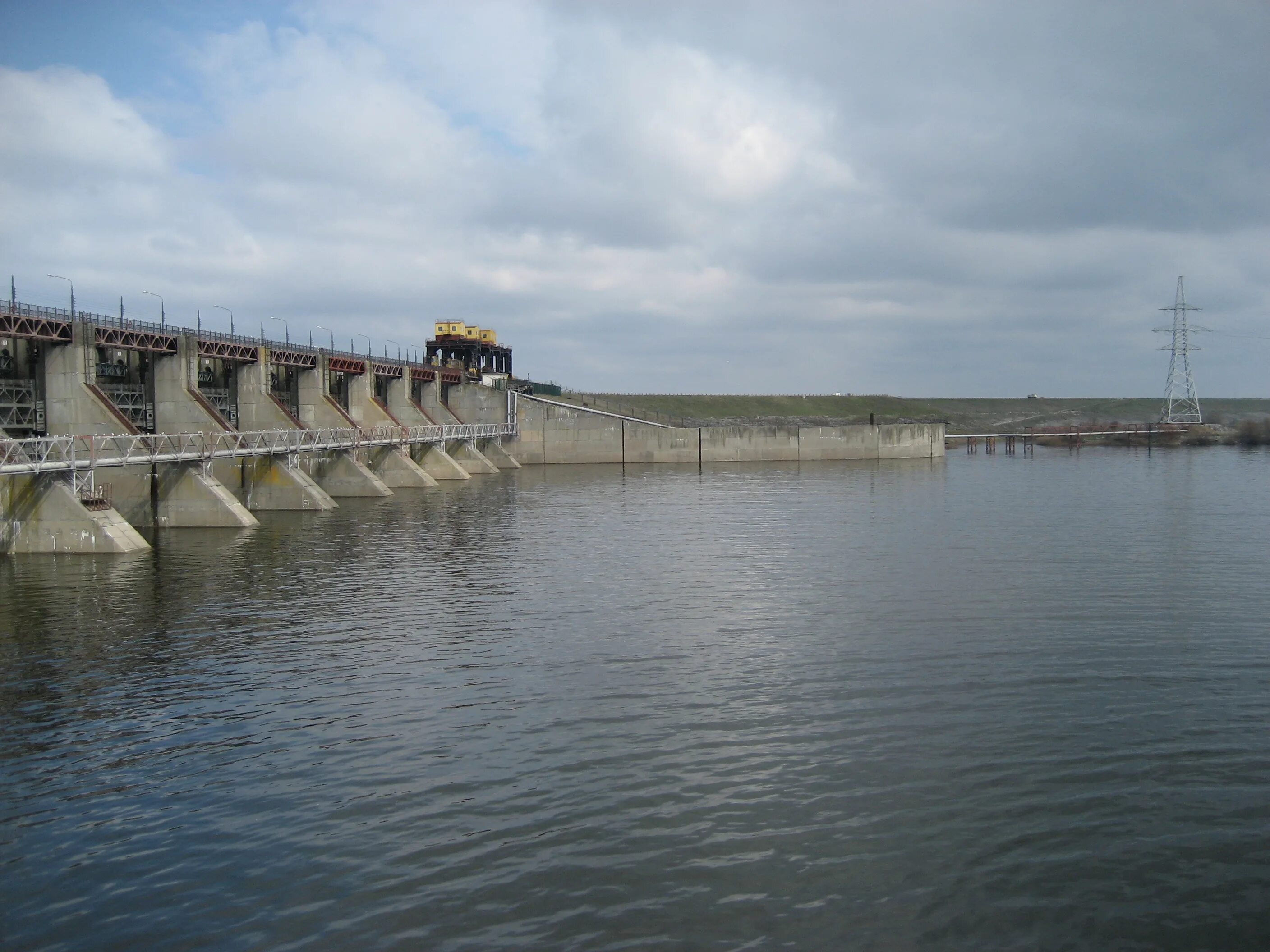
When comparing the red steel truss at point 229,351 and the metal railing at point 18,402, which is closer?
the metal railing at point 18,402

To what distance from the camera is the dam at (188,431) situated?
112 ft

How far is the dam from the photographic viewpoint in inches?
1339

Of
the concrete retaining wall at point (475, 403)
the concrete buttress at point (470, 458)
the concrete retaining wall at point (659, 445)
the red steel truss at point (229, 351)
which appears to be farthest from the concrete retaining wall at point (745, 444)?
the red steel truss at point (229, 351)

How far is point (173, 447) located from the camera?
4209 cm

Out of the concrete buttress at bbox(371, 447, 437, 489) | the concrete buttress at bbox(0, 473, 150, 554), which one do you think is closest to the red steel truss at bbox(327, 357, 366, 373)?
the concrete buttress at bbox(371, 447, 437, 489)

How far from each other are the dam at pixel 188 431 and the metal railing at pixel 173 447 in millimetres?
109

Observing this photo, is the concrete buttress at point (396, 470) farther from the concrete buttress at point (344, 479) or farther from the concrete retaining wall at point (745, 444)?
the concrete retaining wall at point (745, 444)

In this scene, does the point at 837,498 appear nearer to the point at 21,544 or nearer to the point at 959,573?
the point at 959,573

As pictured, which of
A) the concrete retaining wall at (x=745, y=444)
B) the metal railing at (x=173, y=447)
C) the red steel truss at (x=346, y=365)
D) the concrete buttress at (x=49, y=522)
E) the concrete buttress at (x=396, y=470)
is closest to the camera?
the metal railing at (x=173, y=447)

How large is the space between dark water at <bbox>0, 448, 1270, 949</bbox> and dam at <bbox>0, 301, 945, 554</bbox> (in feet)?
12.4

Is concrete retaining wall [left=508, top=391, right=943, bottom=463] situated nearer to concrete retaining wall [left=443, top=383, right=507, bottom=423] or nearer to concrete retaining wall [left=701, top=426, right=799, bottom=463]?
concrete retaining wall [left=701, top=426, right=799, bottom=463]

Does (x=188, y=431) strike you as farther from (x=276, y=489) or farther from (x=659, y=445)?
(x=659, y=445)

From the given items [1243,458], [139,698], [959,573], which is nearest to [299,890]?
[139,698]

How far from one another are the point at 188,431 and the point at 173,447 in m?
6.61
